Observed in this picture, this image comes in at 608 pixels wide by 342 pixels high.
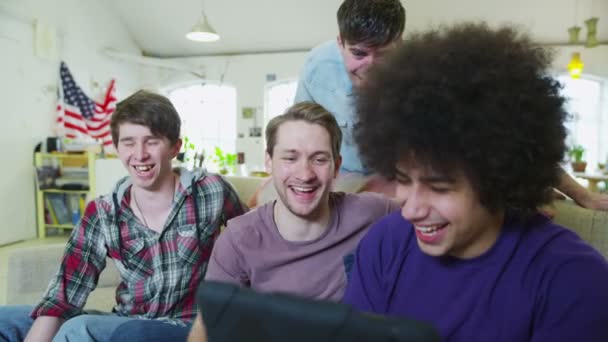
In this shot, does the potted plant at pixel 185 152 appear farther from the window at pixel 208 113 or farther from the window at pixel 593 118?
the window at pixel 593 118

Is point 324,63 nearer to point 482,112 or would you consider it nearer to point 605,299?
point 482,112

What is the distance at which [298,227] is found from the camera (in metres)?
1.32

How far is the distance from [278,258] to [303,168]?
0.26 m

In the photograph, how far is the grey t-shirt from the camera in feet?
4.09

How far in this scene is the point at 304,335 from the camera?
0.47 meters

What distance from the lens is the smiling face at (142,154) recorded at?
153cm

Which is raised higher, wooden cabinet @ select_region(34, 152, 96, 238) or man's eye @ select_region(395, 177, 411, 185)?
man's eye @ select_region(395, 177, 411, 185)

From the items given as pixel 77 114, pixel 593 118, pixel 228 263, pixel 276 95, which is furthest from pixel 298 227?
pixel 593 118

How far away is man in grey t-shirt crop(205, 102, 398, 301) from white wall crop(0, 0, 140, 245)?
5028mm

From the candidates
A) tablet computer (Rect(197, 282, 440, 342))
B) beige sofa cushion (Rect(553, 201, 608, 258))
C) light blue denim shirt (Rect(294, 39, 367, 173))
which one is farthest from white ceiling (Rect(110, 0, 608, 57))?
tablet computer (Rect(197, 282, 440, 342))

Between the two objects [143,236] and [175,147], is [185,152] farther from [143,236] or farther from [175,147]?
[143,236]

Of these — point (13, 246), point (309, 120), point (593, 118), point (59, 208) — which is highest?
point (593, 118)

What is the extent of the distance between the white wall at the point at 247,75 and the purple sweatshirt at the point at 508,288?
7.15 meters

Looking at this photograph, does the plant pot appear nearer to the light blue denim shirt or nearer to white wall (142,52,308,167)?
white wall (142,52,308,167)
